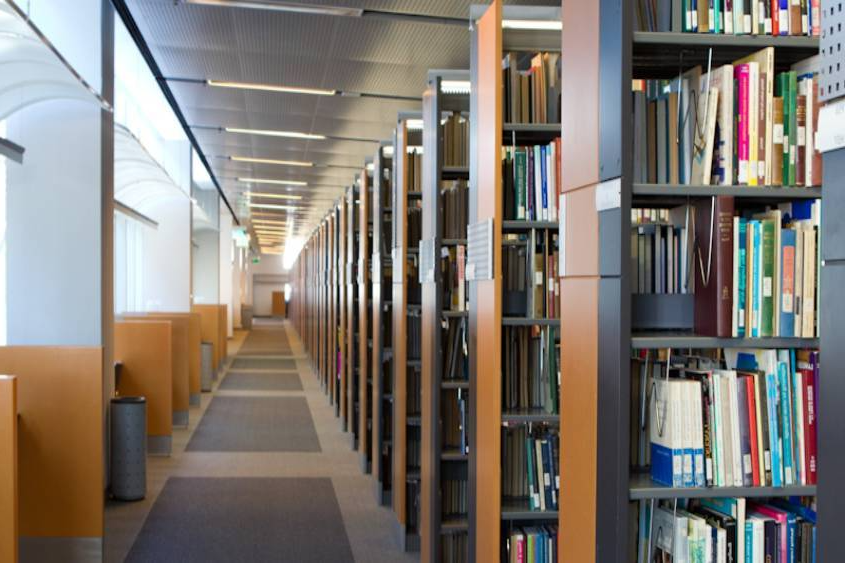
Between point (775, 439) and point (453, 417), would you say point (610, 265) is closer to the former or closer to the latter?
point (775, 439)

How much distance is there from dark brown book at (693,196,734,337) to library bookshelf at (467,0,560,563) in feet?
3.54

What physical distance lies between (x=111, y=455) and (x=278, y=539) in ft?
5.35

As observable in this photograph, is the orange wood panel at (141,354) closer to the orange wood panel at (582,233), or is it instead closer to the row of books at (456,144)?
the row of books at (456,144)

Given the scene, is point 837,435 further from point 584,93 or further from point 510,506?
point 510,506

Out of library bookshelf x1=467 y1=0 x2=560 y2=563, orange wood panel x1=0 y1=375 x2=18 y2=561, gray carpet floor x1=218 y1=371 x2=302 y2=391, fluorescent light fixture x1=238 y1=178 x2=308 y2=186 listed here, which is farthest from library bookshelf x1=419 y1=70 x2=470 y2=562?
fluorescent light fixture x1=238 y1=178 x2=308 y2=186

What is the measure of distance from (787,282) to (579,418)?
70 cm

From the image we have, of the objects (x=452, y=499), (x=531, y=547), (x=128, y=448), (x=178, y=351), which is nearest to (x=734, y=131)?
(x=531, y=547)

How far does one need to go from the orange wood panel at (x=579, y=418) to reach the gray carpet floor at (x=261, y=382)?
1094 cm

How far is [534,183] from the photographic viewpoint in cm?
363

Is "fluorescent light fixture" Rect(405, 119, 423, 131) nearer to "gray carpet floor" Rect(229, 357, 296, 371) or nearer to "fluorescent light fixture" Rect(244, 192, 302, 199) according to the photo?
"gray carpet floor" Rect(229, 357, 296, 371)

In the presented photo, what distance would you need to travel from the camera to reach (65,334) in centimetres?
557

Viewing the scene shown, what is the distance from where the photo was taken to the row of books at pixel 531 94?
3713 mm

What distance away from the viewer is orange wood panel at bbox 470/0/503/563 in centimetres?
340

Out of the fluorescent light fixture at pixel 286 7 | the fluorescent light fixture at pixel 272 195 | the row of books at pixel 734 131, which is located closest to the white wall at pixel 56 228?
the fluorescent light fixture at pixel 286 7
